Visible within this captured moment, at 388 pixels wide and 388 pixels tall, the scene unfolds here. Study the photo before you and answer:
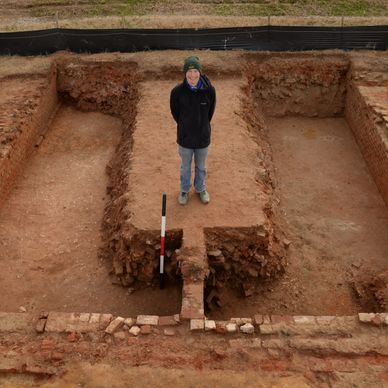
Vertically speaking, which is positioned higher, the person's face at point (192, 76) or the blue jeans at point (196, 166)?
the person's face at point (192, 76)

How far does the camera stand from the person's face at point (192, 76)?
513cm

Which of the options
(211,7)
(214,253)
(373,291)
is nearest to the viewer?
(214,253)

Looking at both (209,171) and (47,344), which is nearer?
(47,344)

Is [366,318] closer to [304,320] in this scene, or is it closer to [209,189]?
[304,320]

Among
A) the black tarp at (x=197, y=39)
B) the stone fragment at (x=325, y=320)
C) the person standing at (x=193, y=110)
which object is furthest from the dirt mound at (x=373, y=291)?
Result: the black tarp at (x=197, y=39)

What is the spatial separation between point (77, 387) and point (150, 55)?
8.62 m

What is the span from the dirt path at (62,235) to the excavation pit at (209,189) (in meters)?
0.02

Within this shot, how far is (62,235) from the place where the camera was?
→ 7.16m

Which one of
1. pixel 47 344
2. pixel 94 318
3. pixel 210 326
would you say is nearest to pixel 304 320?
pixel 210 326

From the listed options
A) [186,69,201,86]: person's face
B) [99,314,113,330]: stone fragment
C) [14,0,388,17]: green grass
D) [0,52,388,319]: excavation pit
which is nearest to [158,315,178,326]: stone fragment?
[0,52,388,319]: excavation pit

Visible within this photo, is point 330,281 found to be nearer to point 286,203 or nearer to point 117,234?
point 286,203

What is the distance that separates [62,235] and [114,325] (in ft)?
8.82

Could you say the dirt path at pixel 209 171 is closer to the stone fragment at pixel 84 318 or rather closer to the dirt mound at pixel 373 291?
the stone fragment at pixel 84 318

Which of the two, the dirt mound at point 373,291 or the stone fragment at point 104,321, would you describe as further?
the dirt mound at point 373,291
